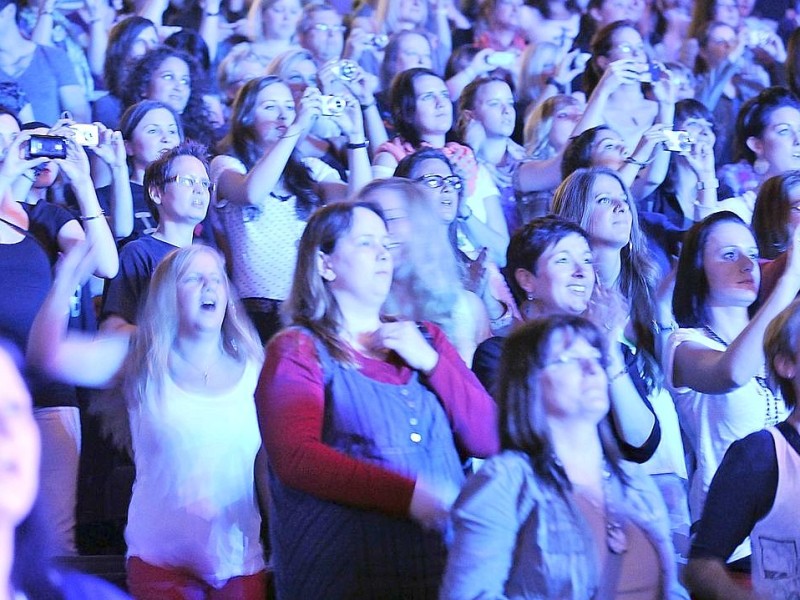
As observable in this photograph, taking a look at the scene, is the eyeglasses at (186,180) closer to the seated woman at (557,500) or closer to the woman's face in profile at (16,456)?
the seated woman at (557,500)

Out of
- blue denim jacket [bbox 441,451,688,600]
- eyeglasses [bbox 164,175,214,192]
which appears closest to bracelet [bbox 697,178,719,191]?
eyeglasses [bbox 164,175,214,192]

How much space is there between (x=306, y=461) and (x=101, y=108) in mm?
3162

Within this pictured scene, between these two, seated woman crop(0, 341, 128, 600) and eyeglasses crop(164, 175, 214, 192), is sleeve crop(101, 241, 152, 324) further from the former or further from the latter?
seated woman crop(0, 341, 128, 600)

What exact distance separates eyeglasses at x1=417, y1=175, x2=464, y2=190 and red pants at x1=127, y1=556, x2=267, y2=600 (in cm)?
158

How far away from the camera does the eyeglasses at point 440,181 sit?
170 inches

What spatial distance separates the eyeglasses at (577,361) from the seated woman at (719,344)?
1010 millimetres

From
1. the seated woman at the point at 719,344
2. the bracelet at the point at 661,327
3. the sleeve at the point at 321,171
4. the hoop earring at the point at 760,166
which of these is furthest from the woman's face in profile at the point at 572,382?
the hoop earring at the point at 760,166

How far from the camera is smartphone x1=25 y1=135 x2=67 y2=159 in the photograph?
3.89 meters

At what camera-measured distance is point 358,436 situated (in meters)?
2.65

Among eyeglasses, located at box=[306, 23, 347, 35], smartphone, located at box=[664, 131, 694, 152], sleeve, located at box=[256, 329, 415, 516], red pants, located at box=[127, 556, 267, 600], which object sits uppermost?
eyeglasses, located at box=[306, 23, 347, 35]

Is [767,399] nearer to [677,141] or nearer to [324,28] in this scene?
[677,141]

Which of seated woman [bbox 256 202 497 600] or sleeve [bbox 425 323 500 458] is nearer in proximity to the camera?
seated woman [bbox 256 202 497 600]

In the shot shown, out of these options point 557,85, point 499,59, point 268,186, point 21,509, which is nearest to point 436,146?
point 268,186

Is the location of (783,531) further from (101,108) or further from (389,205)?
(101,108)
